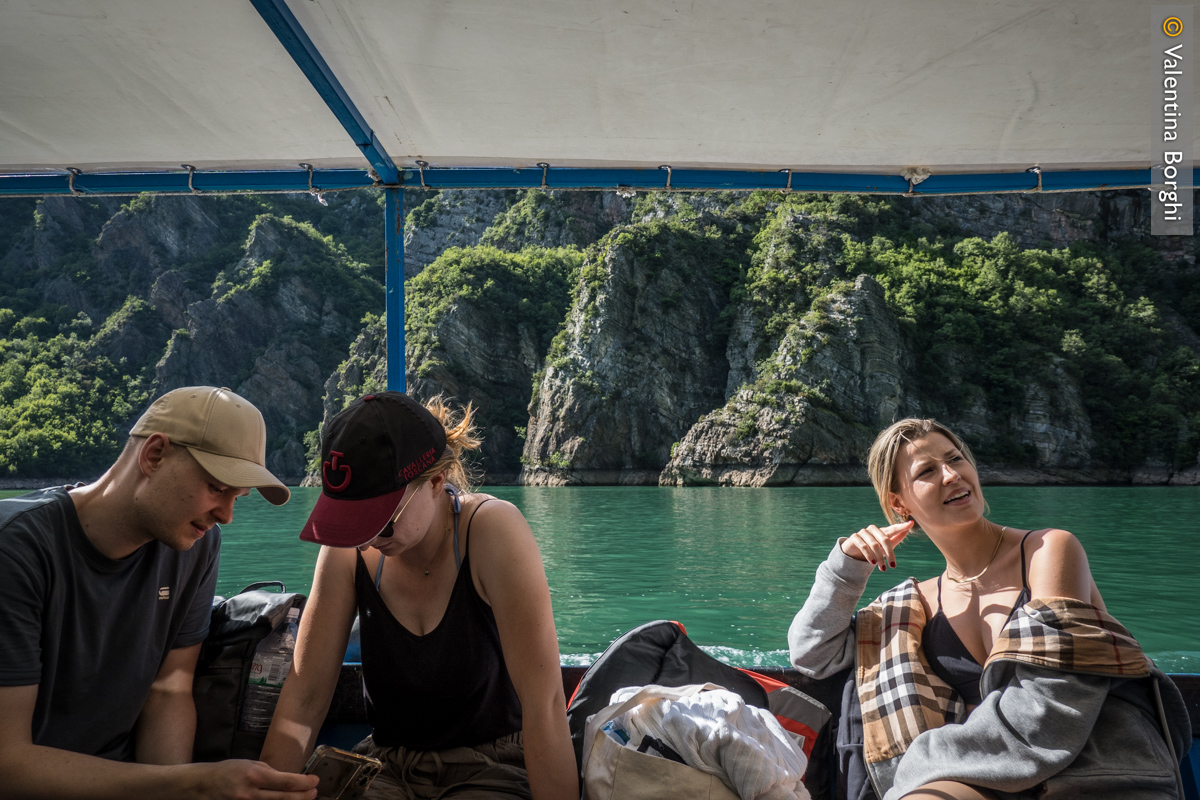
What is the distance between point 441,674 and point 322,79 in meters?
1.49

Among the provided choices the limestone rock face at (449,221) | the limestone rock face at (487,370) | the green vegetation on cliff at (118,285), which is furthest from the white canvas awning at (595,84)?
→ the limestone rock face at (449,221)

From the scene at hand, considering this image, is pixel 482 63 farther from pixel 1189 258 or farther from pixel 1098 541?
pixel 1189 258

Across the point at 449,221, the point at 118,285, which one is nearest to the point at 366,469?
the point at 449,221

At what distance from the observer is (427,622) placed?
4.70 ft

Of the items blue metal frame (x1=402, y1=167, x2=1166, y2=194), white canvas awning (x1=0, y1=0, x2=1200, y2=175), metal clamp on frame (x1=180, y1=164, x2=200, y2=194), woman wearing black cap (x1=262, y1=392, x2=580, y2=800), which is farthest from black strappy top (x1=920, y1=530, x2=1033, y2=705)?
metal clamp on frame (x1=180, y1=164, x2=200, y2=194)

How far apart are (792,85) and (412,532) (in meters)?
1.56

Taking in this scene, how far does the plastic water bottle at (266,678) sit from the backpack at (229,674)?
1 cm

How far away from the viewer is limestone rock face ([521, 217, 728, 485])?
136ft

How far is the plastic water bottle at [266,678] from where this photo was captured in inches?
63.3

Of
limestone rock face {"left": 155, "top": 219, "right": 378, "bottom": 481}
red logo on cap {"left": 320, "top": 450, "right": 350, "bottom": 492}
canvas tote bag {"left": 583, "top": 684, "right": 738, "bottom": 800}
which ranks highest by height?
limestone rock face {"left": 155, "top": 219, "right": 378, "bottom": 481}

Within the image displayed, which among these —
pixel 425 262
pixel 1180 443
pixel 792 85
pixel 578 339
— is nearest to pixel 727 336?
pixel 578 339

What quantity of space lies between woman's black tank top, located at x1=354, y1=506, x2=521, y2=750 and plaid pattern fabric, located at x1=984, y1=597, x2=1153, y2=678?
900 mm

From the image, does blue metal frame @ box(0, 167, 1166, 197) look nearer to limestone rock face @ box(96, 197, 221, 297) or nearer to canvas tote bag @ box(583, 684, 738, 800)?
canvas tote bag @ box(583, 684, 738, 800)

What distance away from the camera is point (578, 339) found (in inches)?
1761
